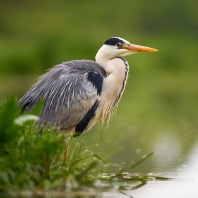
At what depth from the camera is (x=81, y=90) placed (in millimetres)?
7570

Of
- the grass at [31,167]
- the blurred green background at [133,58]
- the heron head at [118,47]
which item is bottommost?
the blurred green background at [133,58]

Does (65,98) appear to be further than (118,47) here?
No

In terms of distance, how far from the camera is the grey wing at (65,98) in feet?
24.7

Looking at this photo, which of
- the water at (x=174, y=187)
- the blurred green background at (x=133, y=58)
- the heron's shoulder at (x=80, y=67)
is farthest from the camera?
the blurred green background at (x=133, y=58)

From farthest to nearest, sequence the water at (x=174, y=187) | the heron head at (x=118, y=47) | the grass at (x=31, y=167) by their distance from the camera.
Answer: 1. the heron head at (x=118, y=47)
2. the water at (x=174, y=187)
3. the grass at (x=31, y=167)

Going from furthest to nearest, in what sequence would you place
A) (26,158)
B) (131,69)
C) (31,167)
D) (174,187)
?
(131,69)
(174,187)
(31,167)
(26,158)

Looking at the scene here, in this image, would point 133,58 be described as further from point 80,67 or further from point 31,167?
point 31,167

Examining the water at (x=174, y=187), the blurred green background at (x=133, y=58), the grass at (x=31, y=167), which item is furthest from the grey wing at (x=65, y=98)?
the grass at (x=31, y=167)

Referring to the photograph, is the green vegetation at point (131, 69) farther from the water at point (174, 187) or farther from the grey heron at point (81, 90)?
the grey heron at point (81, 90)

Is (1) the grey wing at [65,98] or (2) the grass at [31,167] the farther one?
(1) the grey wing at [65,98]

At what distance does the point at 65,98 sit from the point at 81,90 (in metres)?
0.18

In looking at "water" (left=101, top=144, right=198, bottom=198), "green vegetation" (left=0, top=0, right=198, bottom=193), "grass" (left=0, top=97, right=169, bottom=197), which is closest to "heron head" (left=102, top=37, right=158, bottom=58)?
"green vegetation" (left=0, top=0, right=198, bottom=193)

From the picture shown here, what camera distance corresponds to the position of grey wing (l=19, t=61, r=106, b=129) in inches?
296

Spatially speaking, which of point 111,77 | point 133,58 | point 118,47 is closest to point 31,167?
point 111,77
